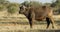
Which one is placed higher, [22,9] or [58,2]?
[22,9]

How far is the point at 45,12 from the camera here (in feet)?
70.9

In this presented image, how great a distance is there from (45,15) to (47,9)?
1.85 ft

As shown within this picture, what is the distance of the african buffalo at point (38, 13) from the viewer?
21453 mm

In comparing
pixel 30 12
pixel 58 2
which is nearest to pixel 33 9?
pixel 30 12

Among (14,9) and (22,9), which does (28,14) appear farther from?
(14,9)

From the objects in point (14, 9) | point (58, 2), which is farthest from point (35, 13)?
point (58, 2)

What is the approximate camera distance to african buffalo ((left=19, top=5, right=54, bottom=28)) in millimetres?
21453

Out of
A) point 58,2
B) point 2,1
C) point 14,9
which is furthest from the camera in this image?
point 2,1

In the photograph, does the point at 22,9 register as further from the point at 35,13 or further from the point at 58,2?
the point at 58,2

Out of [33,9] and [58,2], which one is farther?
[58,2]

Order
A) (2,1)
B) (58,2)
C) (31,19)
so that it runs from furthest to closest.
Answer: (2,1), (58,2), (31,19)

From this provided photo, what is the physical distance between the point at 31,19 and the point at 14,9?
2415 cm

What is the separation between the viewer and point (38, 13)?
71.5ft

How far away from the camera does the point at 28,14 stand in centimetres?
2170
